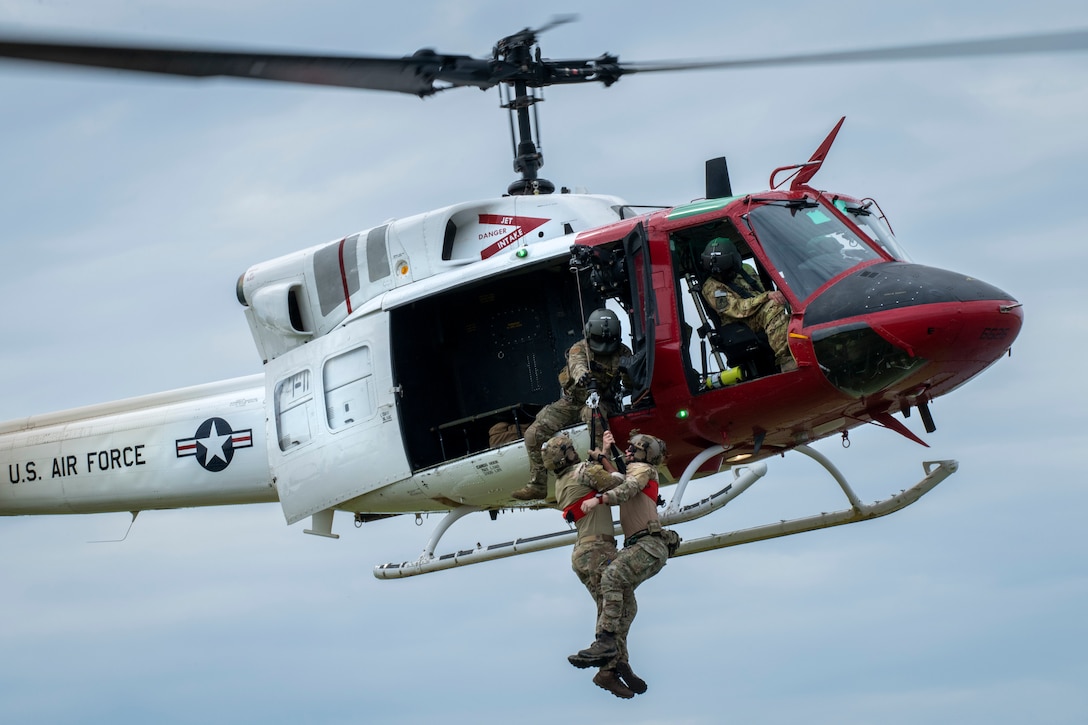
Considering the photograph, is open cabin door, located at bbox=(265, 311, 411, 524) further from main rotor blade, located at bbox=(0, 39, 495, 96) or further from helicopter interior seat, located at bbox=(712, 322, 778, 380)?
helicopter interior seat, located at bbox=(712, 322, 778, 380)

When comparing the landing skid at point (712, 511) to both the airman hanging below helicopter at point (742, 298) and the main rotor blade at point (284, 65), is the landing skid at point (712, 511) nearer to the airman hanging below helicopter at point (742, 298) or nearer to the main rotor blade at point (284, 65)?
the airman hanging below helicopter at point (742, 298)

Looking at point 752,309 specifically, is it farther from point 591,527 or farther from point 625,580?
point 625,580

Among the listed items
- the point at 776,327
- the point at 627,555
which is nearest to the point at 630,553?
the point at 627,555

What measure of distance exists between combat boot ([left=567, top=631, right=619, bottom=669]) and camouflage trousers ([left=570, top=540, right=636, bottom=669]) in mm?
189

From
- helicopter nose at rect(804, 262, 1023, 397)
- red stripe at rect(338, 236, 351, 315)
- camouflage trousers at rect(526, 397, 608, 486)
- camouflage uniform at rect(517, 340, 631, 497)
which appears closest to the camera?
helicopter nose at rect(804, 262, 1023, 397)

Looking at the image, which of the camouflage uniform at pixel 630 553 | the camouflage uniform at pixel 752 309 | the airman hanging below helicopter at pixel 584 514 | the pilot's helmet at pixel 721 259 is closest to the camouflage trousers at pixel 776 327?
the camouflage uniform at pixel 752 309

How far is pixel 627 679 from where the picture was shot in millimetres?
10047

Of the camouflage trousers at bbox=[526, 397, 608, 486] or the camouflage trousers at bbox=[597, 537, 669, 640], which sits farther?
the camouflage trousers at bbox=[526, 397, 608, 486]

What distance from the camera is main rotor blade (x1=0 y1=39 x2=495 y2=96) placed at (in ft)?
24.7

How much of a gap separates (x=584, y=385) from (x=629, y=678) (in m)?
1.89

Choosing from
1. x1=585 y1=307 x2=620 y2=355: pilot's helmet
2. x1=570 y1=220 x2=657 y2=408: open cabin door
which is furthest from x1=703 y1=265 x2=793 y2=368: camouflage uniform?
x1=585 y1=307 x2=620 y2=355: pilot's helmet

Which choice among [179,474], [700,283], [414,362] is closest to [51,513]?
[179,474]

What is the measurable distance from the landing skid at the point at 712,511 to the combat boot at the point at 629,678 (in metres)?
0.97

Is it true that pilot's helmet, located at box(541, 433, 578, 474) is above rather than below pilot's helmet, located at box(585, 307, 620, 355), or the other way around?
below
